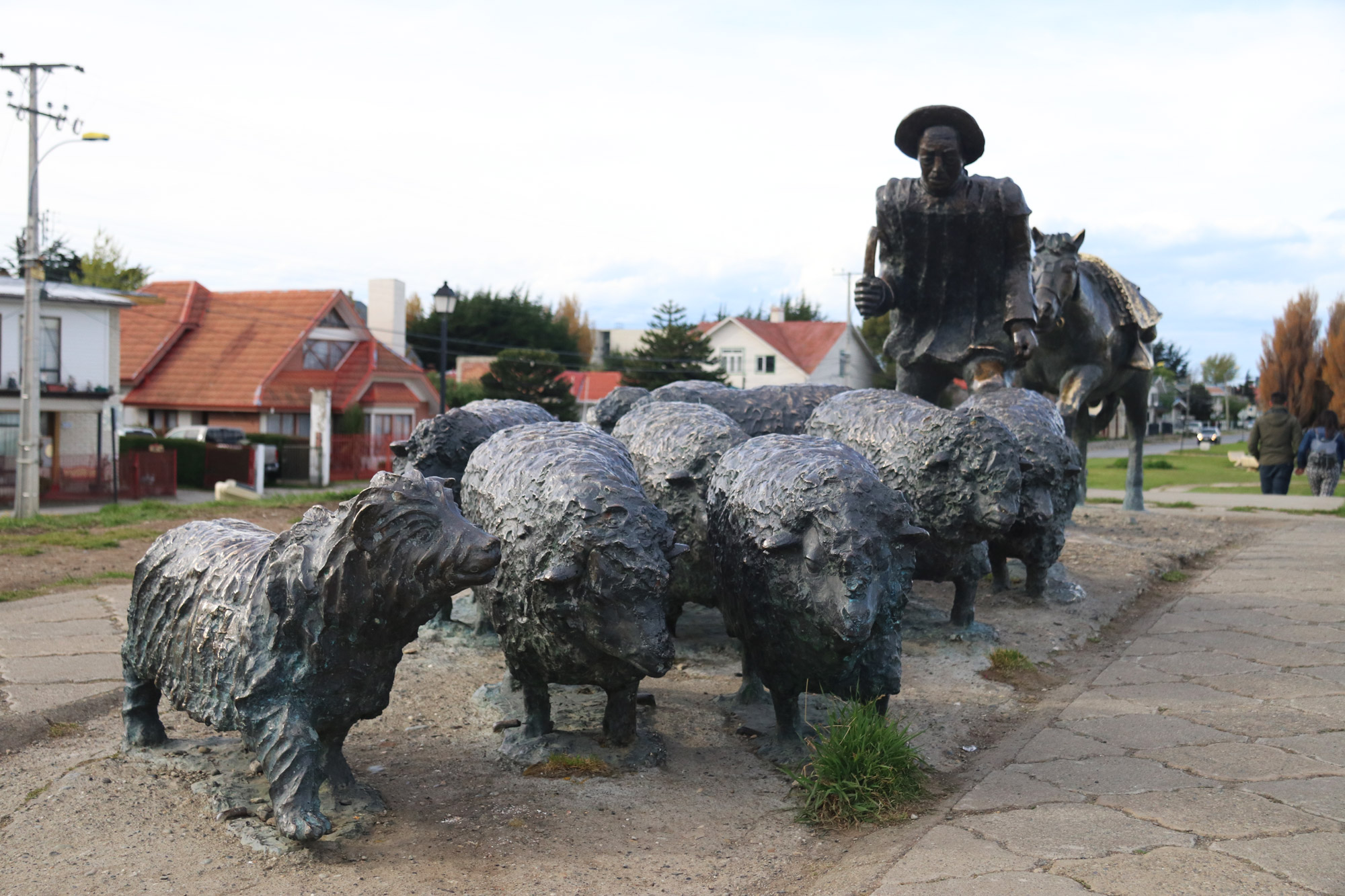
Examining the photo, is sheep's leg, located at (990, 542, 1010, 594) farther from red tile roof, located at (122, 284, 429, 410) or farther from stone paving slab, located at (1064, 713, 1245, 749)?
red tile roof, located at (122, 284, 429, 410)

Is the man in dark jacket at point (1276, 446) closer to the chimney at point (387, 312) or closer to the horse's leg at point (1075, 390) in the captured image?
the horse's leg at point (1075, 390)

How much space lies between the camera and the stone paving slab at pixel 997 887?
3537 millimetres

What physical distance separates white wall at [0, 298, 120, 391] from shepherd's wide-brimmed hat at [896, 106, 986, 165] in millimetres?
22975

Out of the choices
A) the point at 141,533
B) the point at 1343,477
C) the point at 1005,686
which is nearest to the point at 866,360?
the point at 1343,477

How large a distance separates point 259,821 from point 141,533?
34.3ft

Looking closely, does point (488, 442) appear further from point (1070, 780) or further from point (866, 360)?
point (866, 360)

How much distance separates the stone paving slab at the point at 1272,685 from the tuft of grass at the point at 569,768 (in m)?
3.89

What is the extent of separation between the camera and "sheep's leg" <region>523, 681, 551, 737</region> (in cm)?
507

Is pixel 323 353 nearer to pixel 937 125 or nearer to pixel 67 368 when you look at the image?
pixel 67 368

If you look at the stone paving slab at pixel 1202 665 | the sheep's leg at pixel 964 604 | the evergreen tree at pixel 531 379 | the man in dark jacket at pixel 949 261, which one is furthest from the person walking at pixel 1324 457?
the evergreen tree at pixel 531 379

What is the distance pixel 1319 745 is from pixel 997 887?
8.59 ft

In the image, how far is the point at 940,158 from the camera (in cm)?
897

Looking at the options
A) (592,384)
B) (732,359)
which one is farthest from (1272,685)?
(732,359)

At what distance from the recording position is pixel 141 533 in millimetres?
13328
